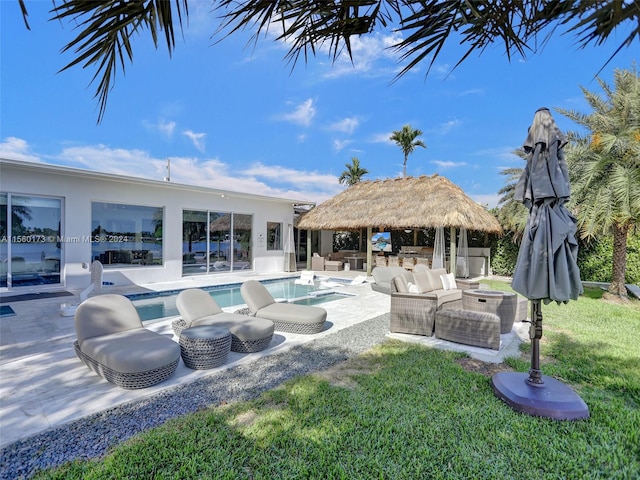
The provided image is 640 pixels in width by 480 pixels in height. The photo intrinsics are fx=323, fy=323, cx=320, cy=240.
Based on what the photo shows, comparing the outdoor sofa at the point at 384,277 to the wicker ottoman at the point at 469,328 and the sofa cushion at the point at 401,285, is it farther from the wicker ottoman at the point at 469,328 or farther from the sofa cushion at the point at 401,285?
the wicker ottoman at the point at 469,328

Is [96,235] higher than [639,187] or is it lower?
lower

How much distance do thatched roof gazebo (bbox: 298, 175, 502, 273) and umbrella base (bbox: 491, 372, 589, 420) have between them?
10.0 m

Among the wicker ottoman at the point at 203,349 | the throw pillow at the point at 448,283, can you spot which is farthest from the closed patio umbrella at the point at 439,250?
the wicker ottoman at the point at 203,349

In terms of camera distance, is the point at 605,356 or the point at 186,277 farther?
the point at 186,277

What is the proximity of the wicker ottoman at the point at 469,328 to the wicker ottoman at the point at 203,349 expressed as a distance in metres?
3.79

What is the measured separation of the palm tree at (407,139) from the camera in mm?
32938

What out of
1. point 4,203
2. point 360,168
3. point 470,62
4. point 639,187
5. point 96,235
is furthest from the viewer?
point 360,168

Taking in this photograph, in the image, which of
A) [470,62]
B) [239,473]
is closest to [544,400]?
[239,473]

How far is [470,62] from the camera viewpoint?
8.20 ft

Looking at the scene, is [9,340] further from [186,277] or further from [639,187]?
[639,187]

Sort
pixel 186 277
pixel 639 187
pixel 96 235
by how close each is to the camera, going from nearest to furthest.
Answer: pixel 639 187, pixel 96 235, pixel 186 277

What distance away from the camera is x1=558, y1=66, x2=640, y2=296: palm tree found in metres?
9.05

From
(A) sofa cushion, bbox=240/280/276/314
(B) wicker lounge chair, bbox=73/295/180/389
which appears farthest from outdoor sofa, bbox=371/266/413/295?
(B) wicker lounge chair, bbox=73/295/180/389

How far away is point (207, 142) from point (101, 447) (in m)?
23.6
